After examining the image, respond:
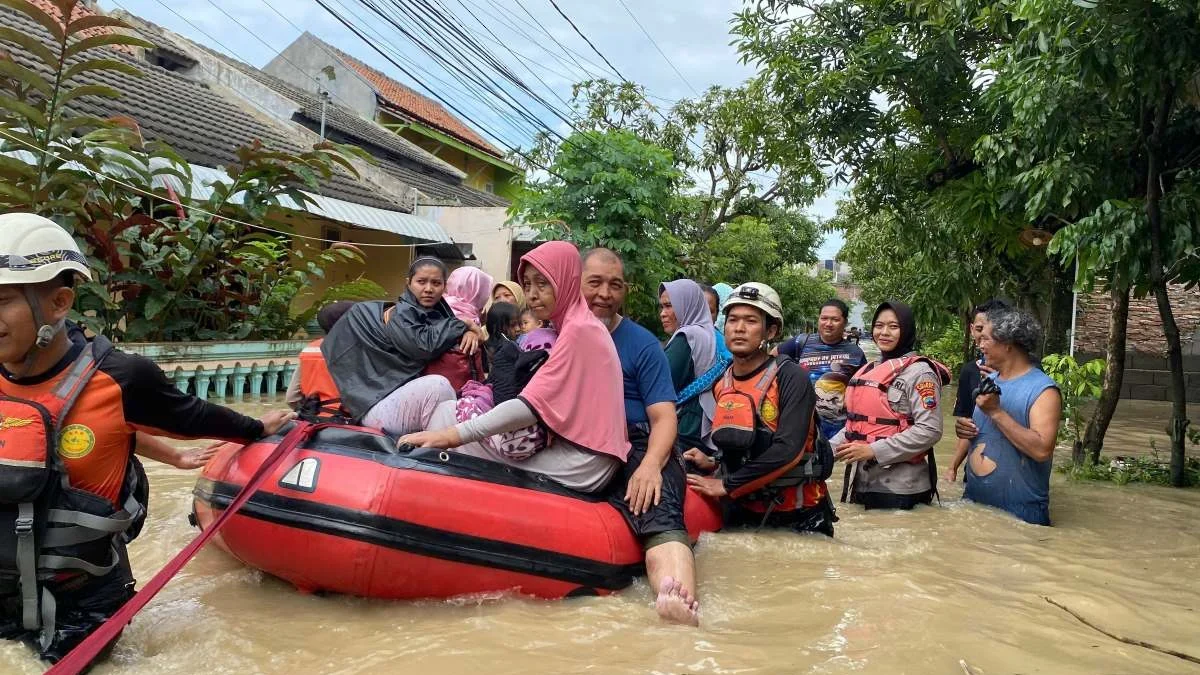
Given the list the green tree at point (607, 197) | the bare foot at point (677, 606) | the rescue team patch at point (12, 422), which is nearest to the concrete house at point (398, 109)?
the green tree at point (607, 197)

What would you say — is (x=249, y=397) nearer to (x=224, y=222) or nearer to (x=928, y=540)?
(x=224, y=222)

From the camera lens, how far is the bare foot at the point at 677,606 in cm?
307

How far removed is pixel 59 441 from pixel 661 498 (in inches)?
82.1

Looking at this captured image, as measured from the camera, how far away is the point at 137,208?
26.2 ft

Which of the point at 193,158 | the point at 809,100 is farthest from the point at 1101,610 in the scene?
the point at 193,158

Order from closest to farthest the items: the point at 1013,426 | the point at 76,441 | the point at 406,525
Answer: the point at 76,441
the point at 406,525
the point at 1013,426

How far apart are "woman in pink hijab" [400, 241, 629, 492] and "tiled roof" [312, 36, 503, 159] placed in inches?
787

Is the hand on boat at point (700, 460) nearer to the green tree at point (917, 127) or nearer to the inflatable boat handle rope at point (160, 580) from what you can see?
the inflatable boat handle rope at point (160, 580)

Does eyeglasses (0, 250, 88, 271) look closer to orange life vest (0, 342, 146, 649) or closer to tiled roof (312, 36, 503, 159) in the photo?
orange life vest (0, 342, 146, 649)

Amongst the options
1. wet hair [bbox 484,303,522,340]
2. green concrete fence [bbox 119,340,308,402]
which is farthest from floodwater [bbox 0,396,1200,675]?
green concrete fence [bbox 119,340,308,402]

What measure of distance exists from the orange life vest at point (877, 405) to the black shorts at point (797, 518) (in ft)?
1.85

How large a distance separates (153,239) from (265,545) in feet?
18.3

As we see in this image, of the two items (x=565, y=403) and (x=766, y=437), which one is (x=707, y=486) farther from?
(x=565, y=403)

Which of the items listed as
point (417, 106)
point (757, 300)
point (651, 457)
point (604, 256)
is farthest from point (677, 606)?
point (417, 106)
